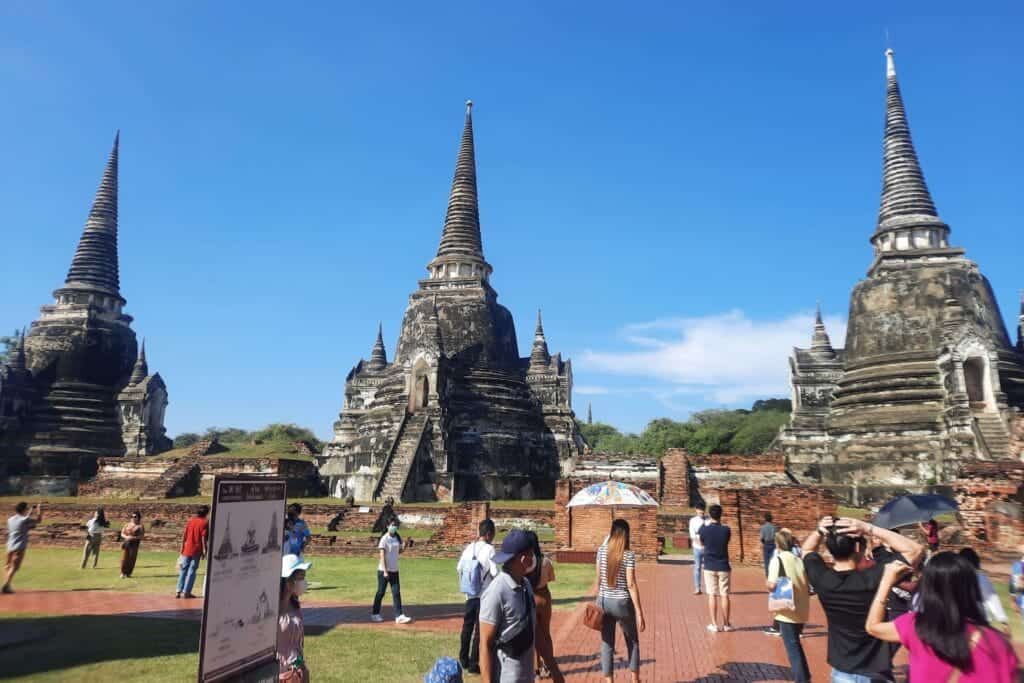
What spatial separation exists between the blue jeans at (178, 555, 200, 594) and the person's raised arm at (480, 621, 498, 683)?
8.28 m

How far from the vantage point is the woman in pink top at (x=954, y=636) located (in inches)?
109

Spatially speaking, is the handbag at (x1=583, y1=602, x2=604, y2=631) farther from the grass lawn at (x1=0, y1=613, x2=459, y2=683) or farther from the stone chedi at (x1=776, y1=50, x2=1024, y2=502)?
the stone chedi at (x1=776, y1=50, x2=1024, y2=502)

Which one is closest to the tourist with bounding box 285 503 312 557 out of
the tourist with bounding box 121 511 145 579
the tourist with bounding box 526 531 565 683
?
the tourist with bounding box 526 531 565 683

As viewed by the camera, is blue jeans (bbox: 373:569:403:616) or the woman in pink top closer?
the woman in pink top

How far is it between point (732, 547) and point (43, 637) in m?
12.6

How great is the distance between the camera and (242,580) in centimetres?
390

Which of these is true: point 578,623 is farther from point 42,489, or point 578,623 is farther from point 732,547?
point 42,489

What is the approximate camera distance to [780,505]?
Answer: 14.3 meters

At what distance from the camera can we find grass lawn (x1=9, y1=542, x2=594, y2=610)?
35.6 ft

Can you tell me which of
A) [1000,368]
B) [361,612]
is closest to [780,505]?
[361,612]

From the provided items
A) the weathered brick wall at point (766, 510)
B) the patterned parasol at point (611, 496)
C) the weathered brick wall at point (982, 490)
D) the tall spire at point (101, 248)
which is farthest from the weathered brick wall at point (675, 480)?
the tall spire at point (101, 248)

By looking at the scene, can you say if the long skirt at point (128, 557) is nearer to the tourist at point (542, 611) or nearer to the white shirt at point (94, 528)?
the white shirt at point (94, 528)

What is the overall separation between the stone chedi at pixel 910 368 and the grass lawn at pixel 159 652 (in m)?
21.1

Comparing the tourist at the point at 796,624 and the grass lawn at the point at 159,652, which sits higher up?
the tourist at the point at 796,624
